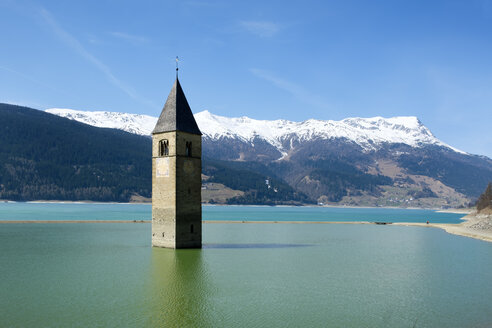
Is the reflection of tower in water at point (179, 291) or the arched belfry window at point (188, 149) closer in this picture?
the reflection of tower in water at point (179, 291)

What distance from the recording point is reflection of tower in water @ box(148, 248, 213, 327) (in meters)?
27.4

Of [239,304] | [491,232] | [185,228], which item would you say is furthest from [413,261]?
[491,232]

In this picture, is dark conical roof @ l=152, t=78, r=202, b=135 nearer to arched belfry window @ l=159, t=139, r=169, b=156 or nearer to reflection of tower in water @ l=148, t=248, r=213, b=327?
arched belfry window @ l=159, t=139, r=169, b=156

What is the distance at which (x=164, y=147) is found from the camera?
190 feet

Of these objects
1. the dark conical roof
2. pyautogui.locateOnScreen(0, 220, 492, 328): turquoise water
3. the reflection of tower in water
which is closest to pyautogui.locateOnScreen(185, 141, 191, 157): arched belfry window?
the dark conical roof

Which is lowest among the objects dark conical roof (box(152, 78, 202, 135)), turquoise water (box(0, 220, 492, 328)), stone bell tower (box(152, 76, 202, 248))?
turquoise water (box(0, 220, 492, 328))

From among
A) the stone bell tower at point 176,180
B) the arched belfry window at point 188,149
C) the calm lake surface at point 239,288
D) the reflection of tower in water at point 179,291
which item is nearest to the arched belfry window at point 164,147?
the stone bell tower at point 176,180

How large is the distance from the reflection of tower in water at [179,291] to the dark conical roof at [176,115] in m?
14.8

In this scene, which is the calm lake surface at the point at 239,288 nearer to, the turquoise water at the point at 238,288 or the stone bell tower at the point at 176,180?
the turquoise water at the point at 238,288

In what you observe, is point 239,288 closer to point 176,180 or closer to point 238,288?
point 238,288

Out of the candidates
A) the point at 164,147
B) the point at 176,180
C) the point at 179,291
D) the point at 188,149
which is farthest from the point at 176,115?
the point at 179,291

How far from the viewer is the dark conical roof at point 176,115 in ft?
188

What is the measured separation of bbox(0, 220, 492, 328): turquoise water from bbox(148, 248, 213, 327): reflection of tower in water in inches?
2.9

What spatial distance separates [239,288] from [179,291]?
455 cm
